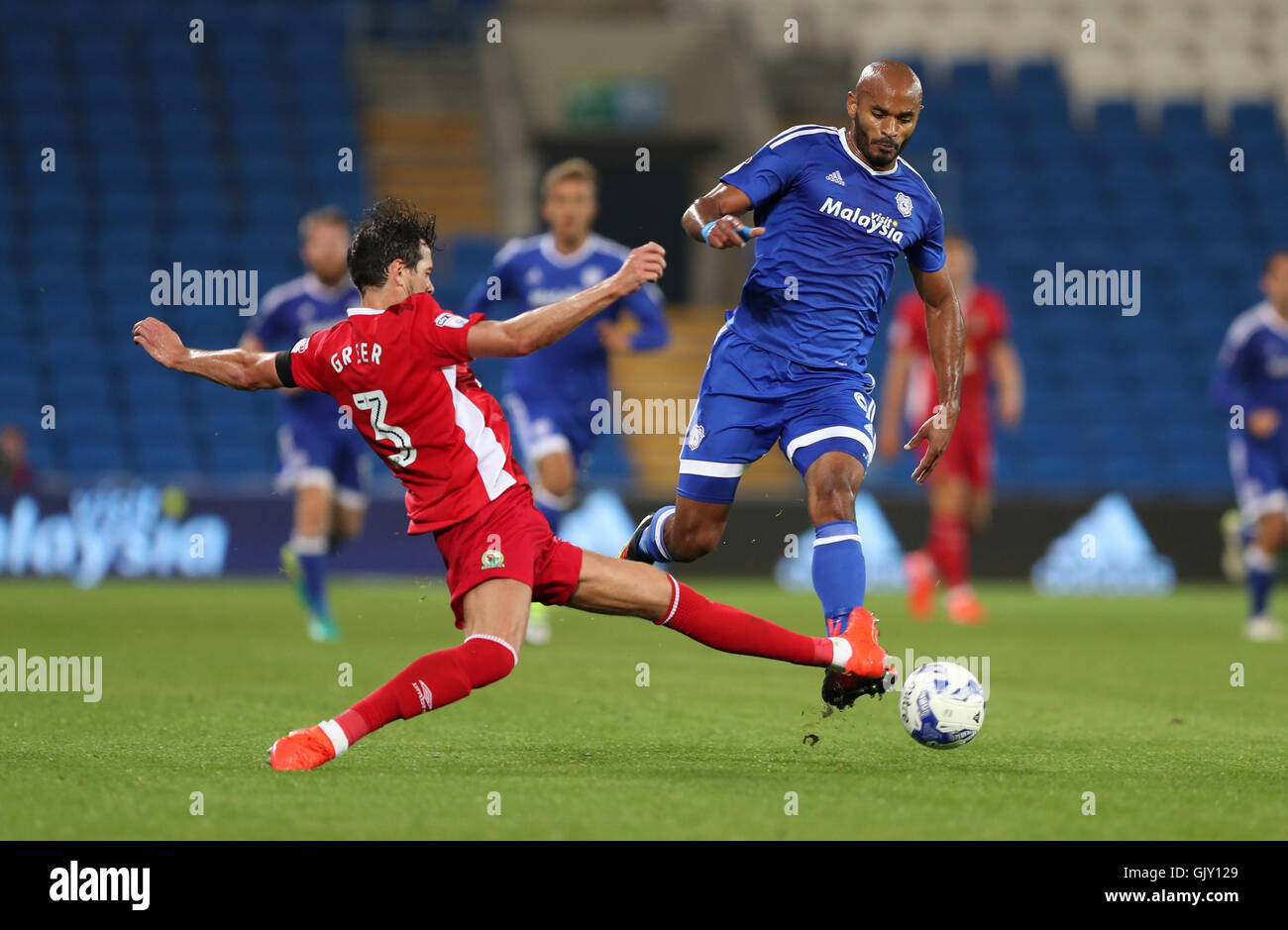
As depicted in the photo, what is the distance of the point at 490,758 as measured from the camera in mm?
5340

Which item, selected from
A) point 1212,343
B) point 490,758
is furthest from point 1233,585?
point 490,758

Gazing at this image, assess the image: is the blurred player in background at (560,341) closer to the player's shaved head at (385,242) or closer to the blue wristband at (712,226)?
the blue wristband at (712,226)

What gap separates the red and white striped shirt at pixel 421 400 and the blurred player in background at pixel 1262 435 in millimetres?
6885

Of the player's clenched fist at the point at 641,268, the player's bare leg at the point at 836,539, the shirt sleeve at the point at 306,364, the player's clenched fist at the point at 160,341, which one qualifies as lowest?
the player's bare leg at the point at 836,539

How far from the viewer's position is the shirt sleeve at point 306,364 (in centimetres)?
518

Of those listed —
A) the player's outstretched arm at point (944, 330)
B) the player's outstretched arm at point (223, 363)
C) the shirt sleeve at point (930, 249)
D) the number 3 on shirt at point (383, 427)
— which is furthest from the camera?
the player's outstretched arm at point (944, 330)

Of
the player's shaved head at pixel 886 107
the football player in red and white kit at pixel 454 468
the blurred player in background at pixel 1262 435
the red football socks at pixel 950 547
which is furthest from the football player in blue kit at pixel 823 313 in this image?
the red football socks at pixel 950 547

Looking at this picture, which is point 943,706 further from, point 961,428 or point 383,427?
point 961,428

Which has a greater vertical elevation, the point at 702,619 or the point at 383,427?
the point at 383,427

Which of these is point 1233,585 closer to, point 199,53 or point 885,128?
point 885,128

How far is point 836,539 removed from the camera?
587 cm

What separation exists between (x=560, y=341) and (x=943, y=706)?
186 inches

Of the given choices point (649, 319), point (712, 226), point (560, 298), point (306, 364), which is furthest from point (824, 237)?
point (560, 298)

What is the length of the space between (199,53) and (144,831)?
17.0m
